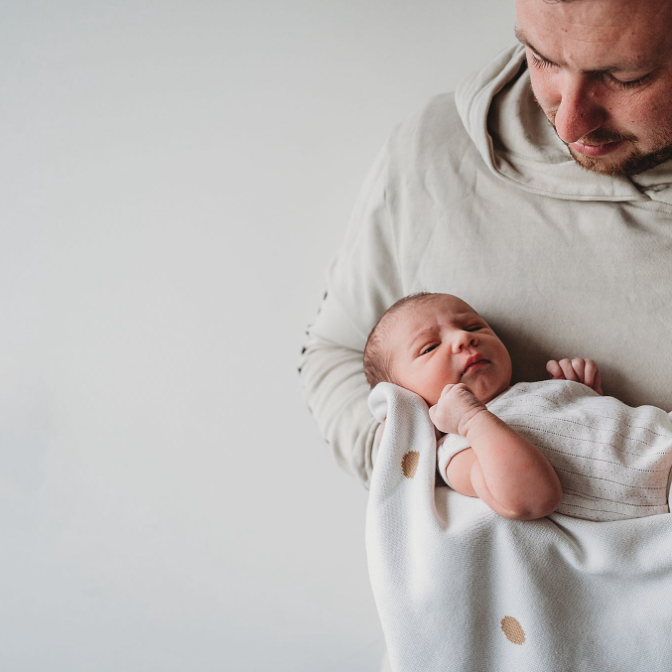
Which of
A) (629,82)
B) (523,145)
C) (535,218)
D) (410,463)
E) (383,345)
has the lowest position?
(410,463)

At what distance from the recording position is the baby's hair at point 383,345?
120 cm

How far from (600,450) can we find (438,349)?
0.28 metres

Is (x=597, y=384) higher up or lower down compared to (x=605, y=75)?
lower down

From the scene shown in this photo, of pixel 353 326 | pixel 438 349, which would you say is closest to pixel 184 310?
pixel 353 326

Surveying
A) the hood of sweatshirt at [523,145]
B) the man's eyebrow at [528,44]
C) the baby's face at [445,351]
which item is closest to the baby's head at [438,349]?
the baby's face at [445,351]

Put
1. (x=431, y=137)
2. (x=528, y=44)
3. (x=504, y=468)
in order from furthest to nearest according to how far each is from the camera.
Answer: (x=431, y=137) → (x=528, y=44) → (x=504, y=468)

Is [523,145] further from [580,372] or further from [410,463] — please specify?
[410,463]

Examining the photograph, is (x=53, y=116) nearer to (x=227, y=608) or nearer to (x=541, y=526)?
(x=227, y=608)

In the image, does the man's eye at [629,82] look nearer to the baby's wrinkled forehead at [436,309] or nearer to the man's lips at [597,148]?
the man's lips at [597,148]

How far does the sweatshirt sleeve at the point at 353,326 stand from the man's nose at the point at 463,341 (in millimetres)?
267

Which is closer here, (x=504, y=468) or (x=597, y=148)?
(x=504, y=468)

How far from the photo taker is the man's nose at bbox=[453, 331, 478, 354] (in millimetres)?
1116

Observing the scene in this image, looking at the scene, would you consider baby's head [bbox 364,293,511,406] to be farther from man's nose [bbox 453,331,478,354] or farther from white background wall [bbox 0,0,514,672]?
white background wall [bbox 0,0,514,672]

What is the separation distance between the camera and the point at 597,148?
111cm
